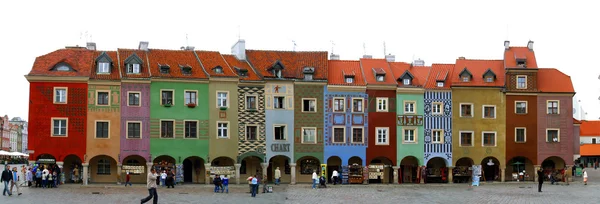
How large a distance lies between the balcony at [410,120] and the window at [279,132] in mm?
9643

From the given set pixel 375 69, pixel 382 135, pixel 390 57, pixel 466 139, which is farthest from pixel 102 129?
pixel 466 139

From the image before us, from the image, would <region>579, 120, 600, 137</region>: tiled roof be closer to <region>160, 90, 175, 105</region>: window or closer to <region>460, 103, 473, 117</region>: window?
<region>460, 103, 473, 117</region>: window

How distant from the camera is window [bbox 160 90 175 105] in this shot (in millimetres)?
60906

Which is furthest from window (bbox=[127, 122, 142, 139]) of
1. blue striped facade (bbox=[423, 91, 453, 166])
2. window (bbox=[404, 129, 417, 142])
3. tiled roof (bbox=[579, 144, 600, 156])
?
tiled roof (bbox=[579, 144, 600, 156])

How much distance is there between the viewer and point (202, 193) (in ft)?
161

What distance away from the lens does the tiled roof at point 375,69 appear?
65250 mm

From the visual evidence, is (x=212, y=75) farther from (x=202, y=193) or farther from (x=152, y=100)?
(x=202, y=193)

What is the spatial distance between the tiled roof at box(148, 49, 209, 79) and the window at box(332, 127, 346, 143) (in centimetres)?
1133

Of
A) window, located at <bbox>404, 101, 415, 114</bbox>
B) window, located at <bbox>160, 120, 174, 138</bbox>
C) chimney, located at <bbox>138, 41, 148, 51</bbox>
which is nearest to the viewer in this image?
window, located at <bbox>160, 120, 174, 138</bbox>

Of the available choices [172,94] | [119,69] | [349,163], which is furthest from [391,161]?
[119,69]

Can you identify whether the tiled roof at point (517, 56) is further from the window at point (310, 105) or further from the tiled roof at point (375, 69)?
the window at point (310, 105)

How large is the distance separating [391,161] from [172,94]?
18.6 m

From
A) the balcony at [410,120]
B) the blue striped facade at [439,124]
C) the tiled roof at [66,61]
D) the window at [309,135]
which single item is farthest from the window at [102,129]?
the blue striped facade at [439,124]

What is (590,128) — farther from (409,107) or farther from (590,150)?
(409,107)
